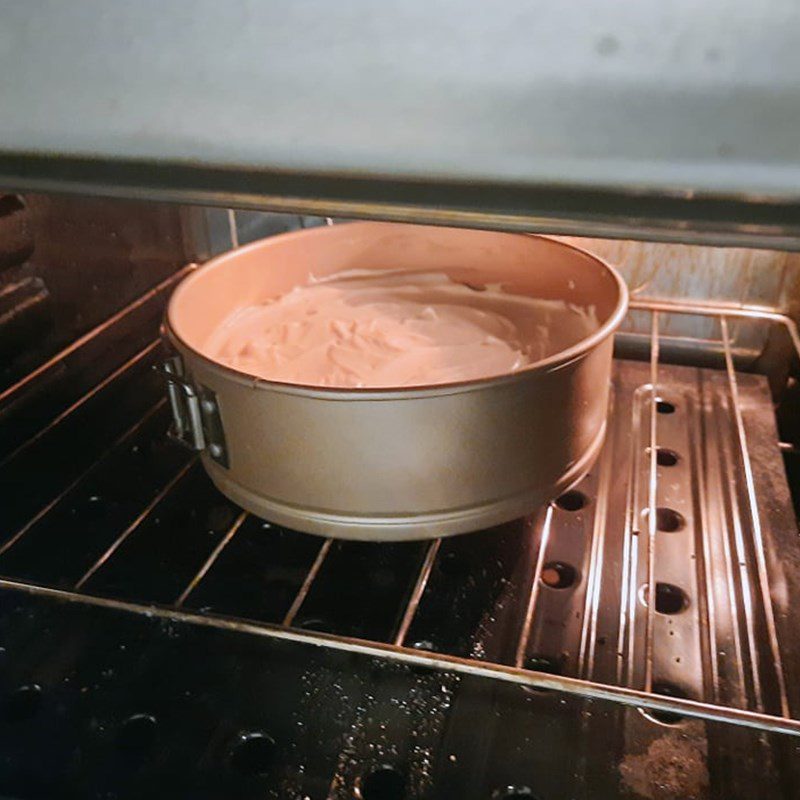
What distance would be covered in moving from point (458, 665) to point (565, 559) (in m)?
0.17

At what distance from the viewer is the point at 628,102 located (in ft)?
0.75

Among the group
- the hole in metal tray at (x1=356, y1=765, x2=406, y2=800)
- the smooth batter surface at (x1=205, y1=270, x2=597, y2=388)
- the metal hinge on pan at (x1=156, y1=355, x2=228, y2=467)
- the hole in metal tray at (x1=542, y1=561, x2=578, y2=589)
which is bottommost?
the hole in metal tray at (x1=542, y1=561, x2=578, y2=589)

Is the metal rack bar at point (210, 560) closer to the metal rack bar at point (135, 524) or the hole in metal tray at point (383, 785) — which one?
the metal rack bar at point (135, 524)

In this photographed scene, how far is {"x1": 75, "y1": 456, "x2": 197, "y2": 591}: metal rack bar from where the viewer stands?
1.96 ft

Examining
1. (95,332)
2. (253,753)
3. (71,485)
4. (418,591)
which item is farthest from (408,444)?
(95,332)

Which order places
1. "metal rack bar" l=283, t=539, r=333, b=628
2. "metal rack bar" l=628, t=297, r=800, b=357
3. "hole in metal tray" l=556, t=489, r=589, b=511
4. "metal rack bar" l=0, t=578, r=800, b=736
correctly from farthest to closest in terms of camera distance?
"metal rack bar" l=628, t=297, r=800, b=357 → "hole in metal tray" l=556, t=489, r=589, b=511 → "metal rack bar" l=283, t=539, r=333, b=628 → "metal rack bar" l=0, t=578, r=800, b=736

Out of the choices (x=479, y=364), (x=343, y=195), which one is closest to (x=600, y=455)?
(x=479, y=364)

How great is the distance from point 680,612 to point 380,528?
0.22m

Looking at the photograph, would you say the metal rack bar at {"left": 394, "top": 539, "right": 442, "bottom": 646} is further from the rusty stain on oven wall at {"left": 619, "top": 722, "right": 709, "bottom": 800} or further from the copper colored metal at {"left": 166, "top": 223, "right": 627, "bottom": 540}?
the rusty stain on oven wall at {"left": 619, "top": 722, "right": 709, "bottom": 800}

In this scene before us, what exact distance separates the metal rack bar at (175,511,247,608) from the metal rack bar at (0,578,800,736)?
0.7 inches

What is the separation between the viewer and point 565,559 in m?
0.63

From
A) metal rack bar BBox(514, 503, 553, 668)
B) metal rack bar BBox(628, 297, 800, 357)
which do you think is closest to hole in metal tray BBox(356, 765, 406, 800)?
metal rack bar BBox(514, 503, 553, 668)

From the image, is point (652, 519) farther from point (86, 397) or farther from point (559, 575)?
point (86, 397)

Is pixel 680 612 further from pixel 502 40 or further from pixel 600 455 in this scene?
pixel 502 40
